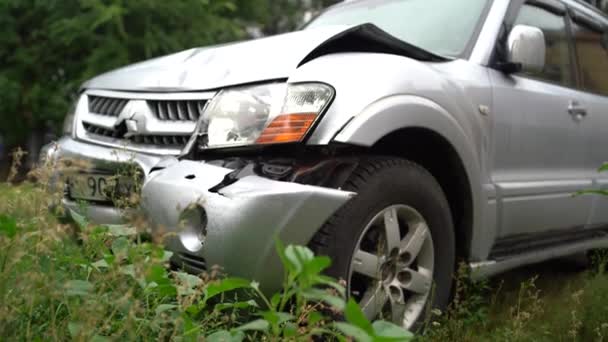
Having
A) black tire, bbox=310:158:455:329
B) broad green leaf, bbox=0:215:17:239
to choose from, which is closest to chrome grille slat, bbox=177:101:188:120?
black tire, bbox=310:158:455:329

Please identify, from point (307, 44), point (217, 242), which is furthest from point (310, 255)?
point (307, 44)

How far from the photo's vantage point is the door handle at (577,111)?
2.97m

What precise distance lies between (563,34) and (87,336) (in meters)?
3.10

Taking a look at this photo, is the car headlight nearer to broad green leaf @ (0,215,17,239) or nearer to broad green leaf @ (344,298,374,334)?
broad green leaf @ (0,215,17,239)

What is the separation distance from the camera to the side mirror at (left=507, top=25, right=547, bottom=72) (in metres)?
2.59

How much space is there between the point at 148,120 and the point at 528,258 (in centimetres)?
174

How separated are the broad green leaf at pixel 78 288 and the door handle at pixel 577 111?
244 cm

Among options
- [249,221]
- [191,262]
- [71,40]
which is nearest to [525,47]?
[249,221]

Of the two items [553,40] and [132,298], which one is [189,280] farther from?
[553,40]

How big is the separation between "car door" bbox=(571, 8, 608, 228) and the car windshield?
78cm

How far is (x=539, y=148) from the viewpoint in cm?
273

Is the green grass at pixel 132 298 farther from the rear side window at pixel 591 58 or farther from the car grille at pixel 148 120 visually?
the rear side window at pixel 591 58

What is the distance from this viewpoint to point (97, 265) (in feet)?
5.24

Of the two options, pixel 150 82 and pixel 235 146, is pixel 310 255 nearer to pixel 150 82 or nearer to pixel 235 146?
pixel 235 146
